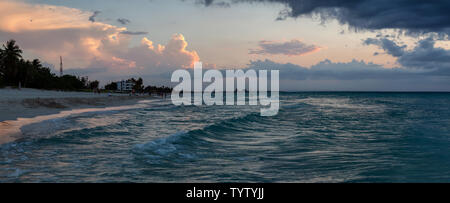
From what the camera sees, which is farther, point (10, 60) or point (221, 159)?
point (10, 60)

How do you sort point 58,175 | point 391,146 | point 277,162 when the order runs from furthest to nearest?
point 391,146, point 277,162, point 58,175

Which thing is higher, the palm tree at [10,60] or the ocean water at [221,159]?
the palm tree at [10,60]

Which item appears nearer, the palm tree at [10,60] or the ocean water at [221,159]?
the ocean water at [221,159]

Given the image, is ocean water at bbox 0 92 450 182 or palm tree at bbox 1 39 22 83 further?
palm tree at bbox 1 39 22 83

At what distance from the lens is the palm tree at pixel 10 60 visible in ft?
217

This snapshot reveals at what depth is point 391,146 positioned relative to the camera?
40.5 feet

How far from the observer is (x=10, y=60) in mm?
66500

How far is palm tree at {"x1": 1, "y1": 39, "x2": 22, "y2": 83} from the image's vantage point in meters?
66.0

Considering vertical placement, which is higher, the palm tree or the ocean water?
the palm tree
